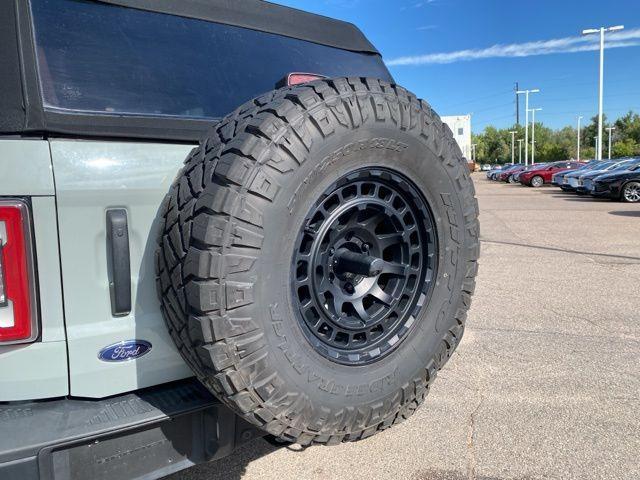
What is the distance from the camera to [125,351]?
70.1 inches

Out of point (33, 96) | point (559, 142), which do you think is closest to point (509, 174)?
point (33, 96)

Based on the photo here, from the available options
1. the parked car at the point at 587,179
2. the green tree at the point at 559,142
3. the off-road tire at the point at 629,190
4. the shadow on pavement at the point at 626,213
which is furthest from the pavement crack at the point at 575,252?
the green tree at the point at 559,142

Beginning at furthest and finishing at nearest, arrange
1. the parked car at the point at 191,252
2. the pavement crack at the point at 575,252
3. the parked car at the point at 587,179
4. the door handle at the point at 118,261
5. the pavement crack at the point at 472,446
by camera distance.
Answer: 1. the parked car at the point at 587,179
2. the pavement crack at the point at 575,252
3. the pavement crack at the point at 472,446
4. the door handle at the point at 118,261
5. the parked car at the point at 191,252

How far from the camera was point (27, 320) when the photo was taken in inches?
63.4

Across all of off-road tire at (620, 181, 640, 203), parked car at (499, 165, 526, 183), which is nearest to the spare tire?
off-road tire at (620, 181, 640, 203)

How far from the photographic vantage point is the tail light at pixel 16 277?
Answer: 5.07 feet

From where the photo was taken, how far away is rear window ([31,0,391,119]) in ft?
6.12

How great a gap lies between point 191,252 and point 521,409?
2.49 metres

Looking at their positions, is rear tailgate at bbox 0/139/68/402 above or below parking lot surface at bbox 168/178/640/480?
above

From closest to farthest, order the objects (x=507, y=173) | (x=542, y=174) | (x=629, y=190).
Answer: (x=629, y=190), (x=542, y=174), (x=507, y=173)

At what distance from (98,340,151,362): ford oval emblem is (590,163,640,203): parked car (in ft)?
67.9

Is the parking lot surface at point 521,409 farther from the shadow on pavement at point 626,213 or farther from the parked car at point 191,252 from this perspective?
the shadow on pavement at point 626,213

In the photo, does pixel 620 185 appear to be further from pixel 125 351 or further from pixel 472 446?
pixel 125 351

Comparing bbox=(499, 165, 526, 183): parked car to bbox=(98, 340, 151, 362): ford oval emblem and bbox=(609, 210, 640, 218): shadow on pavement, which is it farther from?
bbox=(98, 340, 151, 362): ford oval emblem
